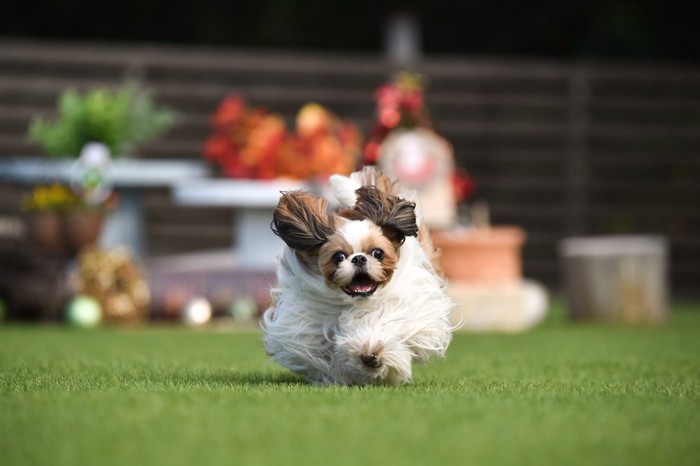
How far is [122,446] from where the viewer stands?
3031 millimetres

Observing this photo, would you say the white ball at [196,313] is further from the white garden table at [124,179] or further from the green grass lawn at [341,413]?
the green grass lawn at [341,413]

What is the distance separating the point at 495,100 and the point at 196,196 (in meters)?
3.71

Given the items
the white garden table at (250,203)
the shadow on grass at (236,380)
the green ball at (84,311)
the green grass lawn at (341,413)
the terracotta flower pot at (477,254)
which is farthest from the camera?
the white garden table at (250,203)

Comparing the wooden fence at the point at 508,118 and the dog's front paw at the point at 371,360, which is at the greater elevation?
the wooden fence at the point at 508,118

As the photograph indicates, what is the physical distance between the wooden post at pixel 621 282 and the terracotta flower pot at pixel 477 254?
73cm

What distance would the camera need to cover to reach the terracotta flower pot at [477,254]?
867cm

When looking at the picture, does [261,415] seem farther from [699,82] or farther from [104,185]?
[699,82]

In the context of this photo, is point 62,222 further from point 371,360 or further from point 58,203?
point 371,360

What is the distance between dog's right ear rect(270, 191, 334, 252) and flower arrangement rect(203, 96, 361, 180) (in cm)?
457

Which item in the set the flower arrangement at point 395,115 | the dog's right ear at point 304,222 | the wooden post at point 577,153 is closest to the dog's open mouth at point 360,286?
the dog's right ear at point 304,222

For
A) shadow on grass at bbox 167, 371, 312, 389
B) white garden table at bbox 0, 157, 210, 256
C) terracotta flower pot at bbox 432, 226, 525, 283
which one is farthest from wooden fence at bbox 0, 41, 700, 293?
shadow on grass at bbox 167, 371, 312, 389

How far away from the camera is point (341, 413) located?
3.58 meters

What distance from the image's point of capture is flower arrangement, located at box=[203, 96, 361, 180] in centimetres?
900

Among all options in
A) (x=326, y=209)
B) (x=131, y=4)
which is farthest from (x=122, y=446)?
(x=131, y=4)
